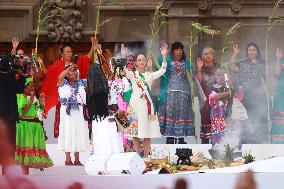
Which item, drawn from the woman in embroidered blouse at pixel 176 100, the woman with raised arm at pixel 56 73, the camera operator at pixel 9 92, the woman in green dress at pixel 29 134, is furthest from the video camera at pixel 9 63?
the woman in embroidered blouse at pixel 176 100

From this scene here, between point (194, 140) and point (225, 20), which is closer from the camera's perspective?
point (194, 140)

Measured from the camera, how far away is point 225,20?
20297mm

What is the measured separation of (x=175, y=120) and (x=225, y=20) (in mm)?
5441

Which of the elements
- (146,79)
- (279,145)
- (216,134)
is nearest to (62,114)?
(146,79)

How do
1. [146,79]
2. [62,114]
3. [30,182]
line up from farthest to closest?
[146,79] → [62,114] → [30,182]

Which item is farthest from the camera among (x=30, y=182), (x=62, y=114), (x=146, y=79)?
(x=146, y=79)

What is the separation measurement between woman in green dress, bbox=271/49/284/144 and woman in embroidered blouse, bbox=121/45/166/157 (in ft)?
7.03

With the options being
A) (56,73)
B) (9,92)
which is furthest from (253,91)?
(9,92)

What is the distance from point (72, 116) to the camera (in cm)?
1366

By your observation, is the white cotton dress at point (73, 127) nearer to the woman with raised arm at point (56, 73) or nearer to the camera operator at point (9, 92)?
the woman with raised arm at point (56, 73)

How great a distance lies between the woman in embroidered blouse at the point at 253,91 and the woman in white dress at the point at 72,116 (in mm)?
Answer: 3053

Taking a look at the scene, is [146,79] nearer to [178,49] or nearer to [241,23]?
[178,49]

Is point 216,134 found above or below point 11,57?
below

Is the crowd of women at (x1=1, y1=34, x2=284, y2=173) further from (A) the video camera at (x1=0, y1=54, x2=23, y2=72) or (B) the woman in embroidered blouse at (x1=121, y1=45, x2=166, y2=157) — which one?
(A) the video camera at (x1=0, y1=54, x2=23, y2=72)
